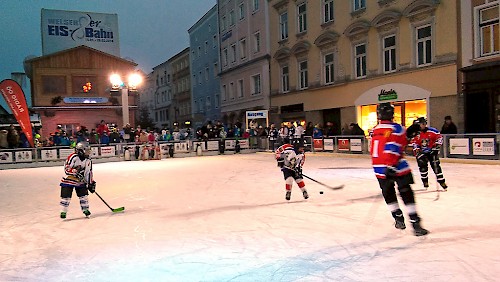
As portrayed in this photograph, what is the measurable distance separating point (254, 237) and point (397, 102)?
16.9m

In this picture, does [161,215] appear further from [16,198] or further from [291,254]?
[16,198]

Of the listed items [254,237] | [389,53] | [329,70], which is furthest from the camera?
[329,70]

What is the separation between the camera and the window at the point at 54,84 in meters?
31.7

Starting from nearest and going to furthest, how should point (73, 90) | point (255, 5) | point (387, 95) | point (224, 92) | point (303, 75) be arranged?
point (387, 95)
point (303, 75)
point (73, 90)
point (255, 5)
point (224, 92)

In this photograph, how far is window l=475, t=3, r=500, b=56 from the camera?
1656 centimetres

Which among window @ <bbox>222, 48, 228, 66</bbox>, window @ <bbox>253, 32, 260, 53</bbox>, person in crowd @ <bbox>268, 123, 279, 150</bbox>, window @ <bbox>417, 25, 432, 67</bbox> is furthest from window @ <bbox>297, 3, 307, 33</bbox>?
window @ <bbox>222, 48, 228, 66</bbox>

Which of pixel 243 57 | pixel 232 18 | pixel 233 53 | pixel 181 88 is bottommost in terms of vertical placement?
pixel 181 88

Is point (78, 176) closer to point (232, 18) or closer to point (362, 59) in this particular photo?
point (362, 59)

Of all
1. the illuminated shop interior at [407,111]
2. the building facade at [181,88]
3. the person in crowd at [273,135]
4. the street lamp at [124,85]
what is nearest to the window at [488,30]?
the illuminated shop interior at [407,111]

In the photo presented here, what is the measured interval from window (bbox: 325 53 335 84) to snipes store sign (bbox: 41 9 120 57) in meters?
25.2

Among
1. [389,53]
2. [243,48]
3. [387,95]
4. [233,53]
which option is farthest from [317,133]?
[233,53]

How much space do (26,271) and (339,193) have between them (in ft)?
22.5

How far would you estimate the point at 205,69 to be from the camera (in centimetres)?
4575

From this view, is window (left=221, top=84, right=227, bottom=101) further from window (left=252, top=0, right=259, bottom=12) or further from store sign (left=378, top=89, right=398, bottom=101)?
store sign (left=378, top=89, right=398, bottom=101)
